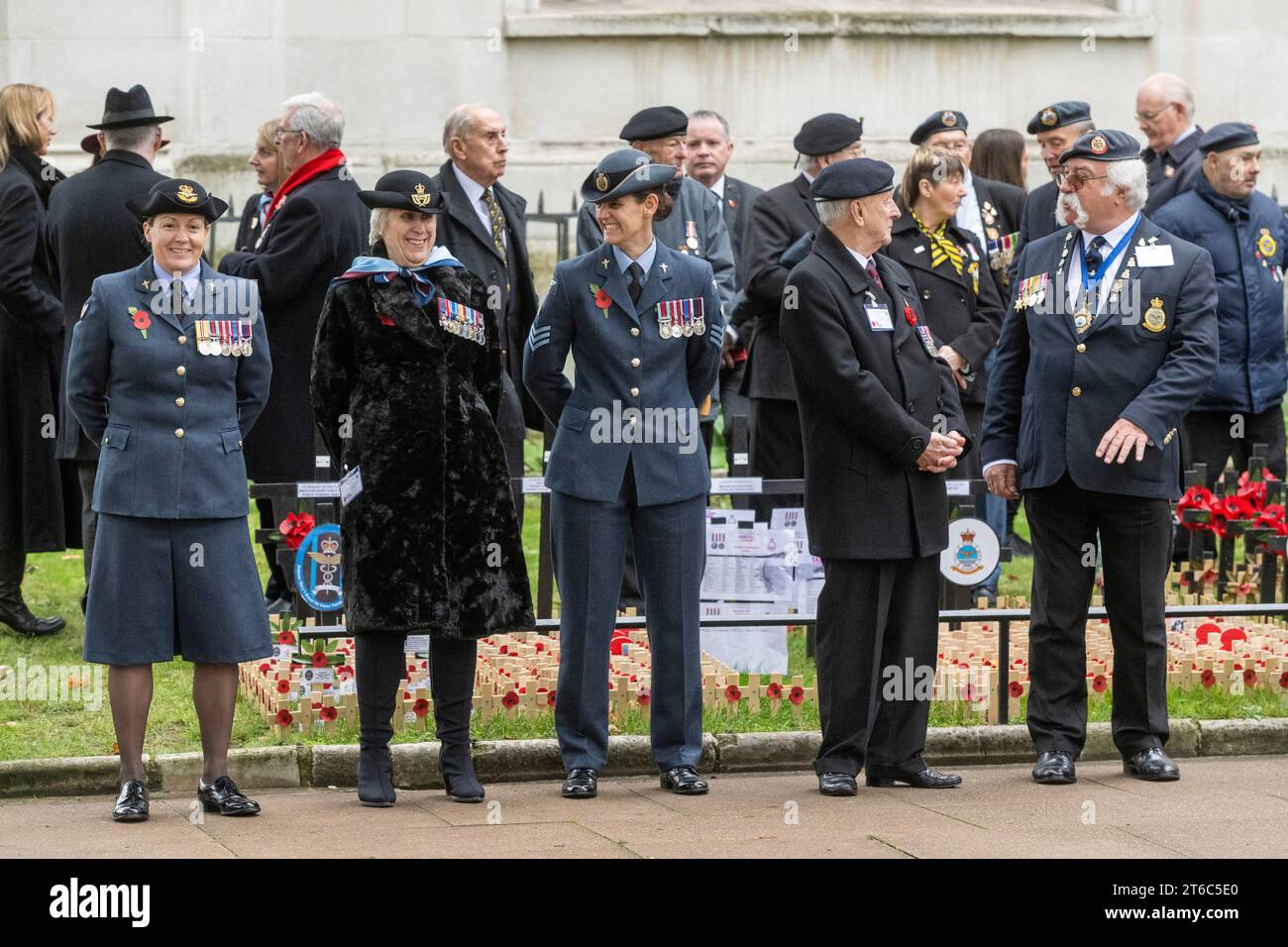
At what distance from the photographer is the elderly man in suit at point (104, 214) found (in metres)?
9.24

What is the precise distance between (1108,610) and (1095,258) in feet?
4.22

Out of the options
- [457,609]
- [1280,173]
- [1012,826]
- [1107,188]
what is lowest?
[1012,826]

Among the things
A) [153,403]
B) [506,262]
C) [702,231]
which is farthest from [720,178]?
[153,403]

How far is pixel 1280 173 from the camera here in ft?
→ 52.1

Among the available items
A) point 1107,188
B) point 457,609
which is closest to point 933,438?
point 1107,188

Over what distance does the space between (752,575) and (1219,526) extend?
2.57 m

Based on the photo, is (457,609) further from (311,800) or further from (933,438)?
(933,438)

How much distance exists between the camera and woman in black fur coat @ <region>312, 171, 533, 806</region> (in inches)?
282

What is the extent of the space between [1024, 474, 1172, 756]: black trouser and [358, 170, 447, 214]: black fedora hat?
2436 mm

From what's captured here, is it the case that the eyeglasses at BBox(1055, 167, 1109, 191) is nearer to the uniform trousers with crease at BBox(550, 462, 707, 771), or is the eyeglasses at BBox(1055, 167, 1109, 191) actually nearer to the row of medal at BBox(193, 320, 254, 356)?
the uniform trousers with crease at BBox(550, 462, 707, 771)

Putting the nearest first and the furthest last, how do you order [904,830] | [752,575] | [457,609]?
1. [904,830]
2. [457,609]
3. [752,575]

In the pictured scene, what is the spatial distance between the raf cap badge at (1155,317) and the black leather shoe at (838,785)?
190 cm

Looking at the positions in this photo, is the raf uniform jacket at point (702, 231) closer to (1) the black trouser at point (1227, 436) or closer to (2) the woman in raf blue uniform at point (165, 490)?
(1) the black trouser at point (1227, 436)

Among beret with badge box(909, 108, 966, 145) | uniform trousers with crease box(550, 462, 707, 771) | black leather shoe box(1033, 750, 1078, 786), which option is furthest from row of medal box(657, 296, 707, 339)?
beret with badge box(909, 108, 966, 145)
